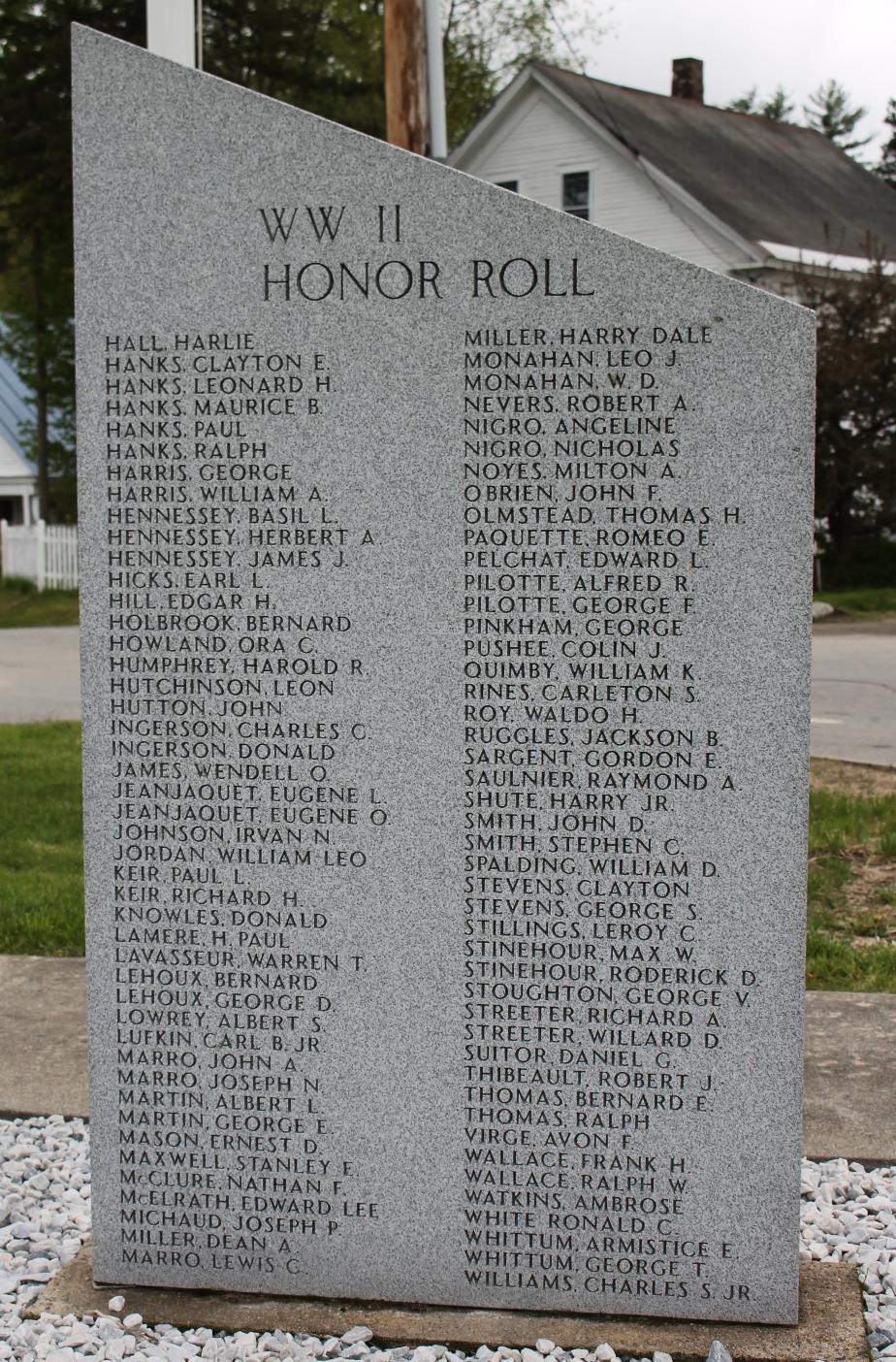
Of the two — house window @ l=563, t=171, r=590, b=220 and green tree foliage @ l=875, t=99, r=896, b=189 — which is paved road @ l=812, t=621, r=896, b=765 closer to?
house window @ l=563, t=171, r=590, b=220

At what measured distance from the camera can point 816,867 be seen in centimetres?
648

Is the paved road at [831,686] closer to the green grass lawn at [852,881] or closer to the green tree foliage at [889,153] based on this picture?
the green grass lawn at [852,881]

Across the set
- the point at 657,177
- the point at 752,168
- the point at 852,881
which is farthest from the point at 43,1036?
the point at 752,168

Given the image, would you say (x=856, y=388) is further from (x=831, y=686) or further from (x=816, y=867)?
(x=816, y=867)

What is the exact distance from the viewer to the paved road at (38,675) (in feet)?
38.8

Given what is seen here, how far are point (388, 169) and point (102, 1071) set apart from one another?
1.91 m

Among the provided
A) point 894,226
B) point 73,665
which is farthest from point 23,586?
point 894,226

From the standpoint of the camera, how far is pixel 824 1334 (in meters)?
2.92

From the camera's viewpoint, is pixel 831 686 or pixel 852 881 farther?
pixel 831 686

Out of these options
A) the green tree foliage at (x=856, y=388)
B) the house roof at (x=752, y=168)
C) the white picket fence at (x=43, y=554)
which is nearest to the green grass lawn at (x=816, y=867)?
the green tree foliage at (x=856, y=388)

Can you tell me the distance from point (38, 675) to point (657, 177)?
16.5 metres

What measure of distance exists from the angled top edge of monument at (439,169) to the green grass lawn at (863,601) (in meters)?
16.8

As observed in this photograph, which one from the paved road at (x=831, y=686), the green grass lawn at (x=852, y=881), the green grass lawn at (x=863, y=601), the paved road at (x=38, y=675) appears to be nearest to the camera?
the green grass lawn at (x=852, y=881)

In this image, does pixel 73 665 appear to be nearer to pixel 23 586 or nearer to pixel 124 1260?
pixel 23 586
